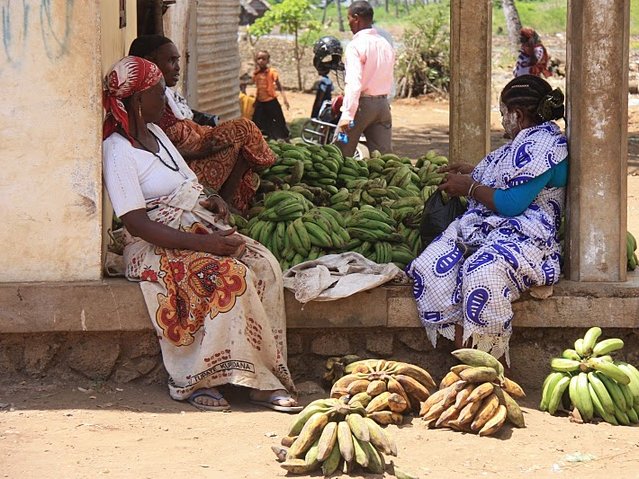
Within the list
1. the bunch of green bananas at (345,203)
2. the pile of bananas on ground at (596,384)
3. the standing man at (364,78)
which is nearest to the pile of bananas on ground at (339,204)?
the bunch of green bananas at (345,203)

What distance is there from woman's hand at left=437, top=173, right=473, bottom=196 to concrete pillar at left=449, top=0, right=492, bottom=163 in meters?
0.96

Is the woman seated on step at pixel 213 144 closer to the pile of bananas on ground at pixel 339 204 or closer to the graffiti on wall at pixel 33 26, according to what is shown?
the pile of bananas on ground at pixel 339 204

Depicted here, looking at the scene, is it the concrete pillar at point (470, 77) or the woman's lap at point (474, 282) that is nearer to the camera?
the woman's lap at point (474, 282)

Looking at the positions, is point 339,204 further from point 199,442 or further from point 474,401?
point 199,442

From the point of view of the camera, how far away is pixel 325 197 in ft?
22.7

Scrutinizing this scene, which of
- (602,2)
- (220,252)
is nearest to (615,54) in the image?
(602,2)

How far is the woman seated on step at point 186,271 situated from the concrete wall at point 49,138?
129mm

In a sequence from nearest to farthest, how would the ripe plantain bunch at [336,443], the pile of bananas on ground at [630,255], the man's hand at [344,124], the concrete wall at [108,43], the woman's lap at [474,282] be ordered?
the ripe plantain bunch at [336,443] < the woman's lap at [474,282] < the concrete wall at [108,43] < the pile of bananas on ground at [630,255] < the man's hand at [344,124]

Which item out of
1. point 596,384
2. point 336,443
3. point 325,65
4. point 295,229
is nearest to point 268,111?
point 325,65

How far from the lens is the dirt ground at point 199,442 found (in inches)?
179

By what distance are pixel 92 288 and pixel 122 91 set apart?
0.96m

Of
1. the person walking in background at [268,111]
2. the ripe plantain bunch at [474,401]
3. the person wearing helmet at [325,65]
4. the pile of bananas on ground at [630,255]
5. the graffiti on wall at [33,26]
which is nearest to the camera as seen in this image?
the ripe plantain bunch at [474,401]

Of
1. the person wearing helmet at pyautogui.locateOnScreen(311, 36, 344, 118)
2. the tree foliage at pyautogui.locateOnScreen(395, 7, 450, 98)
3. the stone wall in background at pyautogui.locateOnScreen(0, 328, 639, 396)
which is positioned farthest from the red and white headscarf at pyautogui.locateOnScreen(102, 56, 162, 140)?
the tree foliage at pyautogui.locateOnScreen(395, 7, 450, 98)

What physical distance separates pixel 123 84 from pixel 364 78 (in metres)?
5.29
